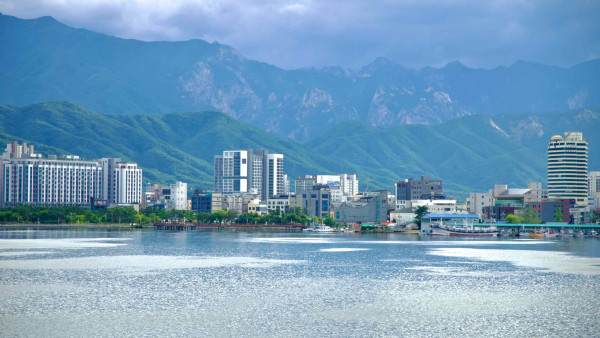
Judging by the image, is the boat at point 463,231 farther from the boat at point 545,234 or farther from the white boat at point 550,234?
the white boat at point 550,234

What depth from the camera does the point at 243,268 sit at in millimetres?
81500

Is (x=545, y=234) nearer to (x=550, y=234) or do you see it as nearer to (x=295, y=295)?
(x=550, y=234)

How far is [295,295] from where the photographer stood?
59906 mm

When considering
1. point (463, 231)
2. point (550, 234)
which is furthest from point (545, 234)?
point (463, 231)

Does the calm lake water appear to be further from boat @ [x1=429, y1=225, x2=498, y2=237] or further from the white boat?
boat @ [x1=429, y1=225, x2=498, y2=237]

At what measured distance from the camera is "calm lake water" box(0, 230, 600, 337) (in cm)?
4681

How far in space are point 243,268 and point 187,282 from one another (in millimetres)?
14011

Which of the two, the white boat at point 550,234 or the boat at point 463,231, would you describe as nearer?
the white boat at point 550,234

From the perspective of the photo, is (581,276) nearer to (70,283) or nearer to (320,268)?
(320,268)

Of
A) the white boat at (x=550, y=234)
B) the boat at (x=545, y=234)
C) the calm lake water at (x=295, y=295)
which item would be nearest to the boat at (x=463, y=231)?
the boat at (x=545, y=234)

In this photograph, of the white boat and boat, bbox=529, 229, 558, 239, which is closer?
boat, bbox=529, 229, 558, 239

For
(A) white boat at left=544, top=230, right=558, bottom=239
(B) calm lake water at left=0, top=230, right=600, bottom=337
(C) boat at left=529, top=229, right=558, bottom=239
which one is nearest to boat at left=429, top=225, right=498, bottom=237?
(C) boat at left=529, top=229, right=558, bottom=239

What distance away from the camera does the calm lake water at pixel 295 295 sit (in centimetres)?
4681

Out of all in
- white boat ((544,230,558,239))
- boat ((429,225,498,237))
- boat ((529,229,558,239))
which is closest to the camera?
boat ((529,229,558,239))
